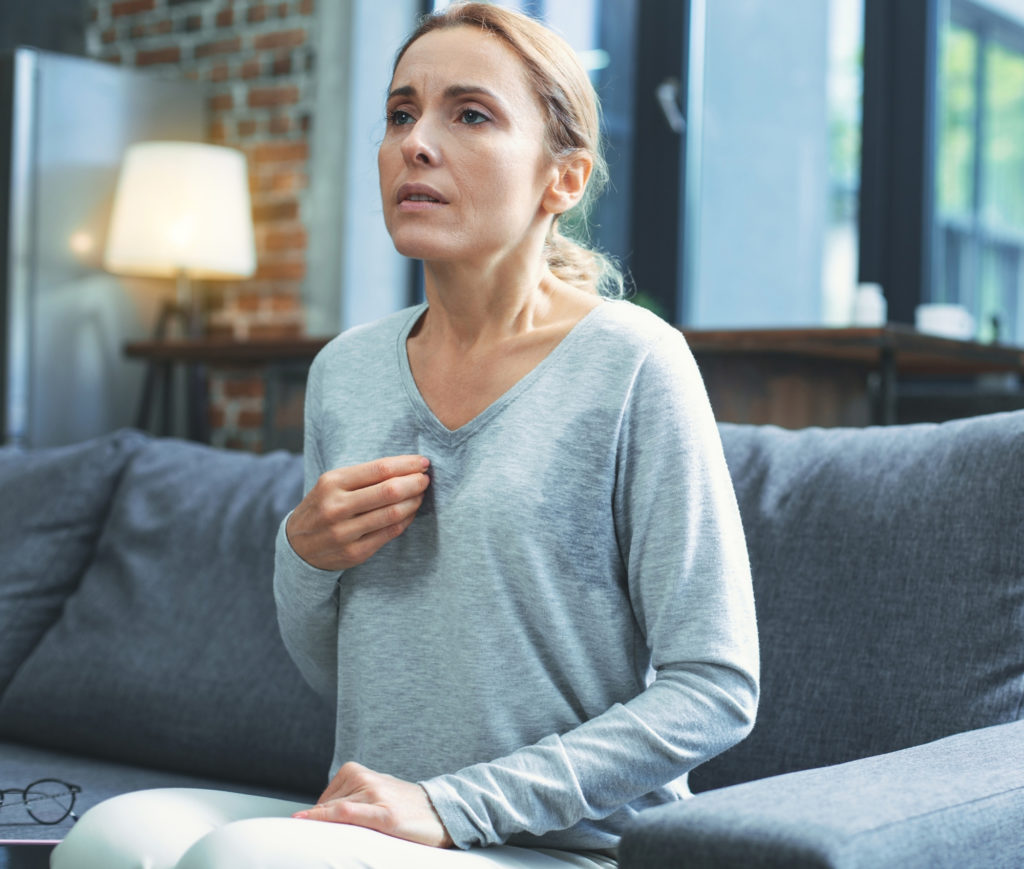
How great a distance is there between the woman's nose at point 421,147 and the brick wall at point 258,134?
124 inches

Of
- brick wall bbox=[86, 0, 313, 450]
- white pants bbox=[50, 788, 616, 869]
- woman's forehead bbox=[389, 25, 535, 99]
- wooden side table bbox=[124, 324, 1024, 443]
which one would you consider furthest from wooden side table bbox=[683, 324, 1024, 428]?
brick wall bbox=[86, 0, 313, 450]

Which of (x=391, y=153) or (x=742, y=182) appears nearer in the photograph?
(x=391, y=153)

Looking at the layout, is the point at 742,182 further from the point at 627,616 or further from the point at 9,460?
the point at 627,616

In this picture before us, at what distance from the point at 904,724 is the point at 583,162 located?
0.64 meters

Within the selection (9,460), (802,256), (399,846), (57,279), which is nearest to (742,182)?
(802,256)

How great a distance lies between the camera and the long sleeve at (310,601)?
4.32ft

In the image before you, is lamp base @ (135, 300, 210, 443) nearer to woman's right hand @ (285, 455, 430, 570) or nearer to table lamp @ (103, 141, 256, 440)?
table lamp @ (103, 141, 256, 440)

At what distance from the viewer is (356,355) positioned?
1.43 m

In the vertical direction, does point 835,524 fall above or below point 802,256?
below

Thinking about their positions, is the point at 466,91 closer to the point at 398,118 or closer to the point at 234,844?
the point at 398,118

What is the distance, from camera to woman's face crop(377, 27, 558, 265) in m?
1.24

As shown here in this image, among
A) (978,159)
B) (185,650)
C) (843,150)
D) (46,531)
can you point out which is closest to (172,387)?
(843,150)

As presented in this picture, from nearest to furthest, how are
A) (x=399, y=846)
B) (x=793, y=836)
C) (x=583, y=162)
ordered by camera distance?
(x=793, y=836)
(x=399, y=846)
(x=583, y=162)

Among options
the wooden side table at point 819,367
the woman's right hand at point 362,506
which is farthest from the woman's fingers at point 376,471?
the wooden side table at point 819,367
